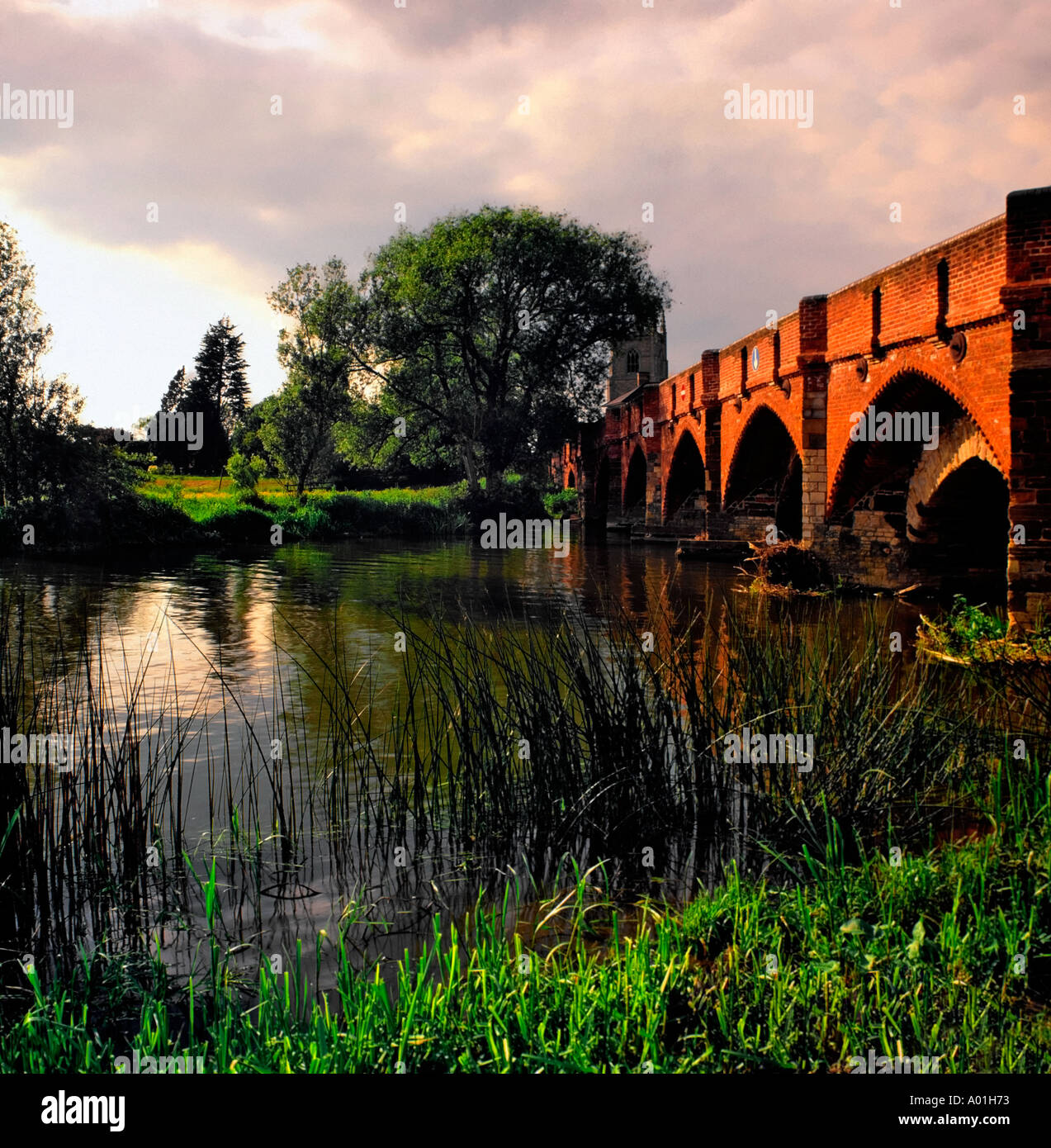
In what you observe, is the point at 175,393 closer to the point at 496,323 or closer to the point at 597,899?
the point at 496,323

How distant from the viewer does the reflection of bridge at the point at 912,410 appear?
33.0 feet

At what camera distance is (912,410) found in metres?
14.8

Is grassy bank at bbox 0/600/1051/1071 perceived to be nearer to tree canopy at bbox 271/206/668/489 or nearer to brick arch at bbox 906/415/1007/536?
brick arch at bbox 906/415/1007/536

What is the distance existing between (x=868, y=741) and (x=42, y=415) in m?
27.6

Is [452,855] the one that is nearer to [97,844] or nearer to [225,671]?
[97,844]

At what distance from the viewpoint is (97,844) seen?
4.11 meters

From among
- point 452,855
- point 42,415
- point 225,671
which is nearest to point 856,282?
point 225,671

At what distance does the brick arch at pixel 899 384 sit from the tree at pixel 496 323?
2453 cm

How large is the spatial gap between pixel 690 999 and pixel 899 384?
1331 cm

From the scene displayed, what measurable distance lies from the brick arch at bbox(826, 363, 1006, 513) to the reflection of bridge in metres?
0.03

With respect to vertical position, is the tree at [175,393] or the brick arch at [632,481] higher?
the tree at [175,393]

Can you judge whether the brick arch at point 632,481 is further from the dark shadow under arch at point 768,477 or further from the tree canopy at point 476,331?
the dark shadow under arch at point 768,477

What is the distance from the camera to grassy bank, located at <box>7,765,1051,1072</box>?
2.51m

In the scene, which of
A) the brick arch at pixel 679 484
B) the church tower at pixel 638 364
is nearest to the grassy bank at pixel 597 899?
the brick arch at pixel 679 484
